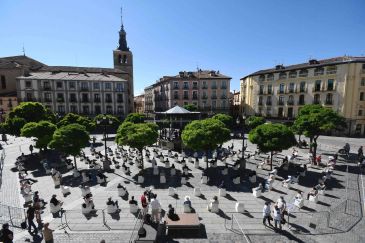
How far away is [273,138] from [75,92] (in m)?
47.4

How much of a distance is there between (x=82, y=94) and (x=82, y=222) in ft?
149

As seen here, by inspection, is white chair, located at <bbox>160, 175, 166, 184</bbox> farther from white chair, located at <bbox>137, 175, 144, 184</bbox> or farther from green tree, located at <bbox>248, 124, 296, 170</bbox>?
green tree, located at <bbox>248, 124, 296, 170</bbox>

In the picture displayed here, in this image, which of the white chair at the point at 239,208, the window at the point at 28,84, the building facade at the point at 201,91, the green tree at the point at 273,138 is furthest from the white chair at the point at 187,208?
the window at the point at 28,84

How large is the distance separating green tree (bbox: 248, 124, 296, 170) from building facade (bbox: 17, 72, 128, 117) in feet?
136

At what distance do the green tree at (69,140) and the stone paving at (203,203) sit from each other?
8.17 feet

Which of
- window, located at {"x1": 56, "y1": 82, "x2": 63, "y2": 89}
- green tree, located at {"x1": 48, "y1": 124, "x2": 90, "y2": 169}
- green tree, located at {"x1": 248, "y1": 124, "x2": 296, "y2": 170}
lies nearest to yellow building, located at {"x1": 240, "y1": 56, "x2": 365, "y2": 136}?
green tree, located at {"x1": 248, "y1": 124, "x2": 296, "y2": 170}

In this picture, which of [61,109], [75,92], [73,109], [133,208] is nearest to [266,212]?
[133,208]

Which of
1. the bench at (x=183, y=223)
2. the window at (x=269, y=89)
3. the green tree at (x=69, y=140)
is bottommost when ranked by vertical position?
the bench at (x=183, y=223)

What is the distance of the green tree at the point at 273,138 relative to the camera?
17.5m

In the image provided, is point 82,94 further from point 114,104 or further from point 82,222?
point 82,222

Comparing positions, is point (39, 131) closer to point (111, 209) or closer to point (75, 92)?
point (111, 209)

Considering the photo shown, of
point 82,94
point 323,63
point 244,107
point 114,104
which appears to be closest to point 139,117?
point 114,104

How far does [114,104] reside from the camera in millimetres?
52969

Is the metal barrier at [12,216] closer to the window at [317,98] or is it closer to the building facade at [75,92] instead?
the building facade at [75,92]
